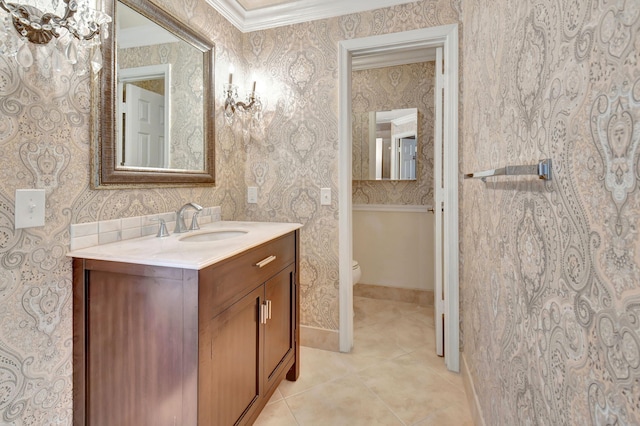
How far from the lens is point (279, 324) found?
171 cm

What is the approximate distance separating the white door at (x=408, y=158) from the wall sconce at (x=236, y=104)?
4.89ft

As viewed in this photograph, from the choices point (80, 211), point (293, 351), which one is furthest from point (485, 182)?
point (80, 211)

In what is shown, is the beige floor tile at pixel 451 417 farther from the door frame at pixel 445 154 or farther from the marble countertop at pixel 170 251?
the marble countertop at pixel 170 251

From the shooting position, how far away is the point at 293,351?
1.88 metres

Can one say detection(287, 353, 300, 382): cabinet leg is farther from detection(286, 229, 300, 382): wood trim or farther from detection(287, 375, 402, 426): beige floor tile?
detection(287, 375, 402, 426): beige floor tile

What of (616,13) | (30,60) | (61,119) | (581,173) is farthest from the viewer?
(61,119)

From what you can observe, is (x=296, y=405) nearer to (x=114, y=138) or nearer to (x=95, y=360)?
(x=95, y=360)

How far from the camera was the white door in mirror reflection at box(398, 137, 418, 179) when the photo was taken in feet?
10.4

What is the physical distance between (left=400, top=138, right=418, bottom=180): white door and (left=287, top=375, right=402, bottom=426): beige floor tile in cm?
198

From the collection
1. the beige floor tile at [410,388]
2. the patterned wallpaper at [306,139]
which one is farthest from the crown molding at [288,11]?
the beige floor tile at [410,388]

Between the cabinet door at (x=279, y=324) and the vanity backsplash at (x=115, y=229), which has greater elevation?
the vanity backsplash at (x=115, y=229)

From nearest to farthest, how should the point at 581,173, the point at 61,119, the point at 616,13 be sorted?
the point at 616,13 < the point at 581,173 < the point at 61,119

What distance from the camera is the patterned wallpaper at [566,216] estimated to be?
0.47 m

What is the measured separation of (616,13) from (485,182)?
36.2 inches
